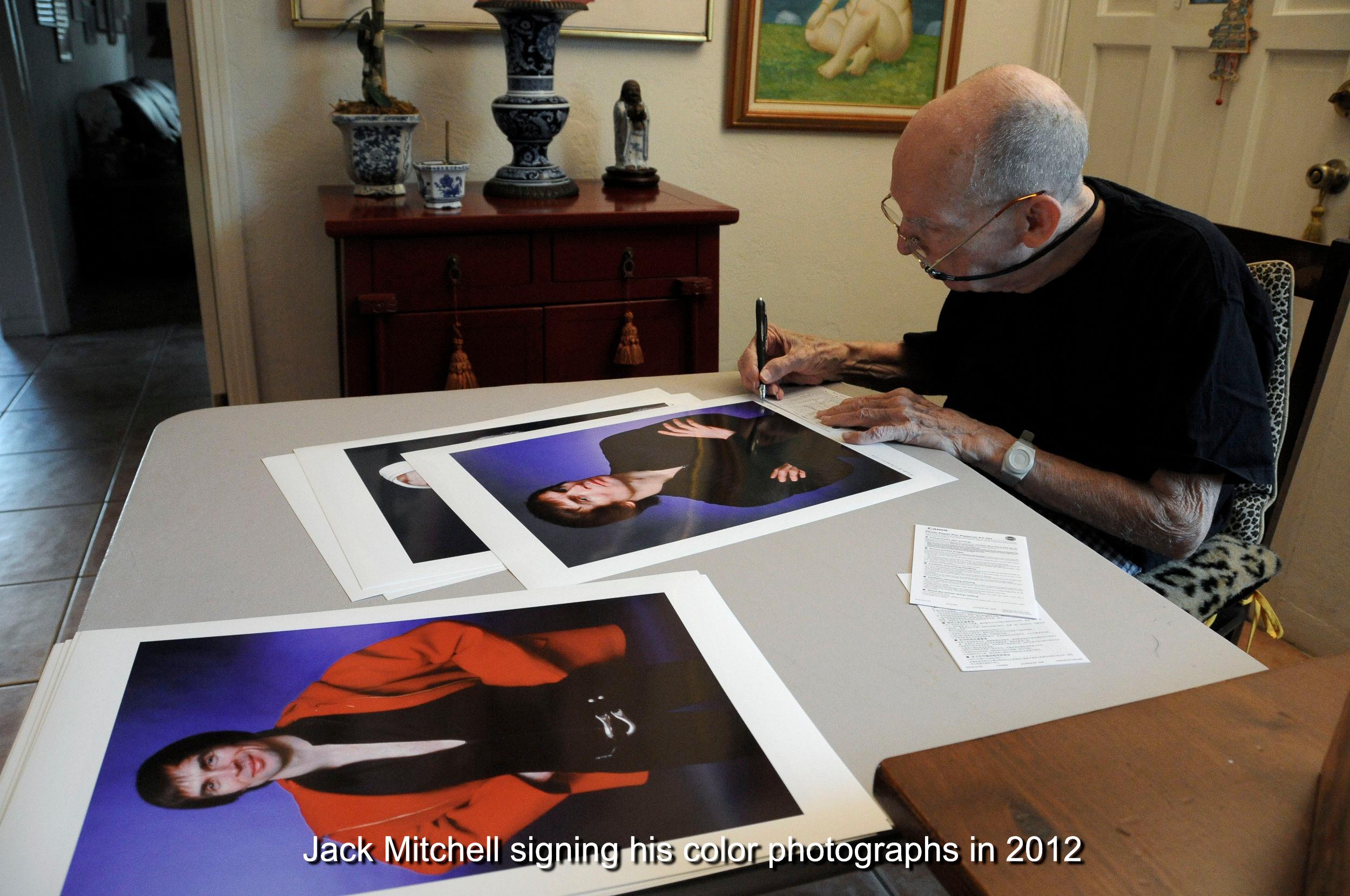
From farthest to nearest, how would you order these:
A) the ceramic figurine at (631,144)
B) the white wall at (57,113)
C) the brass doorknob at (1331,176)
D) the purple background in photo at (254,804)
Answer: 1. the white wall at (57,113)
2. the ceramic figurine at (631,144)
3. the brass doorknob at (1331,176)
4. the purple background in photo at (254,804)

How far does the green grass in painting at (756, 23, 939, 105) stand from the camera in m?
2.60

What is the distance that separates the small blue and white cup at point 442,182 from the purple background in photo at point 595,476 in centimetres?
104

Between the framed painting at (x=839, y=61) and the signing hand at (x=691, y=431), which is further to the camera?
the framed painting at (x=839, y=61)

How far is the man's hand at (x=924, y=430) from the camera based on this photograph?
1.20 metres

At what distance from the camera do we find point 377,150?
82.6 inches

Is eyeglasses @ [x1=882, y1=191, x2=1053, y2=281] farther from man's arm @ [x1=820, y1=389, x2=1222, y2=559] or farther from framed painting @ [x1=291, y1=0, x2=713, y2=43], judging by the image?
framed painting @ [x1=291, y1=0, x2=713, y2=43]

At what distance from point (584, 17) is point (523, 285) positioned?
76cm

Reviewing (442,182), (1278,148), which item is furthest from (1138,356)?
(442,182)

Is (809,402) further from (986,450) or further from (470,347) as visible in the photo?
(470,347)

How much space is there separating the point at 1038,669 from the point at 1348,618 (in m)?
1.75

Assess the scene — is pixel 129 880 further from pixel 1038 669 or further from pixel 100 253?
pixel 100 253

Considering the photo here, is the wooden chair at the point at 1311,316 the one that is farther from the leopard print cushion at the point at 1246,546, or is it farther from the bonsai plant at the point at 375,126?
the bonsai plant at the point at 375,126

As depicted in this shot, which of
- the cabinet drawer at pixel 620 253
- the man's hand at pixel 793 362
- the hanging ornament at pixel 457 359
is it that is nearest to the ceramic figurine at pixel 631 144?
the cabinet drawer at pixel 620 253

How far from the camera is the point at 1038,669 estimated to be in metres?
0.76
